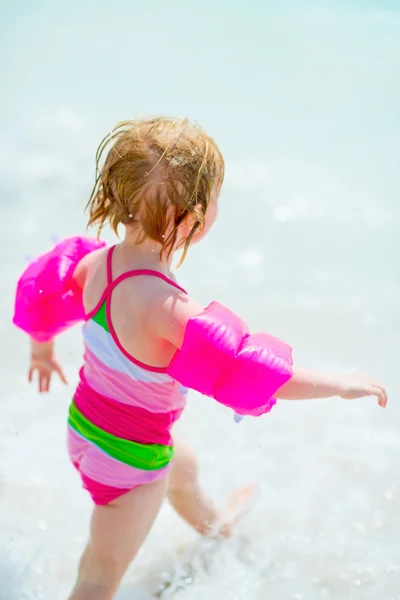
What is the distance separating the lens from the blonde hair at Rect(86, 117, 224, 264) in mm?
1522

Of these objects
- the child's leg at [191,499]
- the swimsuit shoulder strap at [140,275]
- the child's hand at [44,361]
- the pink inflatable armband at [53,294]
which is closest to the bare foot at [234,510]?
the child's leg at [191,499]

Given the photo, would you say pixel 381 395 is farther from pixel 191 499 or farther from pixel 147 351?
pixel 191 499

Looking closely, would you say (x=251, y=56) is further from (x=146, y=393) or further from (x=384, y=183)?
(x=146, y=393)

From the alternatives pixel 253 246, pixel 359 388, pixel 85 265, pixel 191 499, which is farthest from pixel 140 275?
pixel 253 246

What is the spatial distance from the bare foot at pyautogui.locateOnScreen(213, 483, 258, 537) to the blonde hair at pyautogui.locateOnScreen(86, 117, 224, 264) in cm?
90

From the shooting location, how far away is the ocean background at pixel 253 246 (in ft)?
6.83

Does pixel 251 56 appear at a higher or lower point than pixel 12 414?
higher

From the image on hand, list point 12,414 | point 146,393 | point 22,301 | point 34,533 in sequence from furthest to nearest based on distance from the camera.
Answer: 1. point 12,414
2. point 34,533
3. point 22,301
4. point 146,393

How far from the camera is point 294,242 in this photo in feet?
12.4

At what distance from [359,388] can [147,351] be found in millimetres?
460

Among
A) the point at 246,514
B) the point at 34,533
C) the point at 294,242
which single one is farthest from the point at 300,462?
the point at 294,242

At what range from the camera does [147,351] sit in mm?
1592

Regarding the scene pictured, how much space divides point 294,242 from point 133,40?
207 centimetres

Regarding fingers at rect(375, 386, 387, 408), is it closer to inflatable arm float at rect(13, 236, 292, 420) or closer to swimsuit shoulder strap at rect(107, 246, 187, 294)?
inflatable arm float at rect(13, 236, 292, 420)
